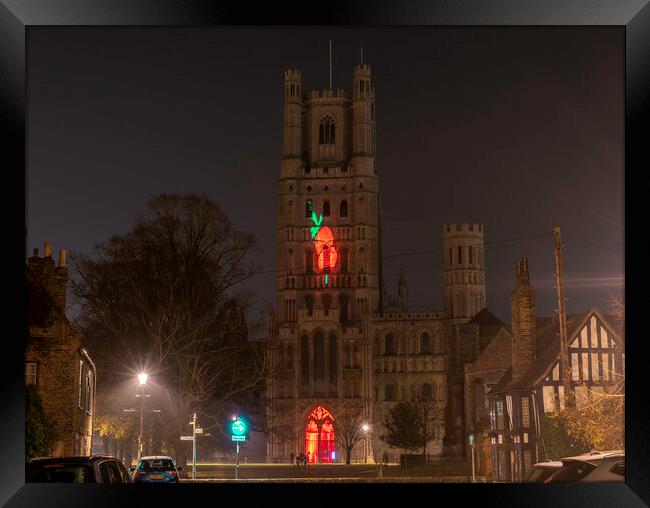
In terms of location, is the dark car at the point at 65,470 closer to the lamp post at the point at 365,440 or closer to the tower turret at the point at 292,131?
the lamp post at the point at 365,440

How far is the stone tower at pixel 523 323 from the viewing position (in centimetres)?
3186

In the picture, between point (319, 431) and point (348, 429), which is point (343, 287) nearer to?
point (319, 431)

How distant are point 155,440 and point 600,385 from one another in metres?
12.6

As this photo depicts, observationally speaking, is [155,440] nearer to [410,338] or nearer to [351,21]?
[351,21]

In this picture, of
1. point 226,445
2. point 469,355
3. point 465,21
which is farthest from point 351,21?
point 469,355

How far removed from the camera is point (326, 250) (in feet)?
296

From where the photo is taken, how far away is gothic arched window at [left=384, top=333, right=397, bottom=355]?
287ft

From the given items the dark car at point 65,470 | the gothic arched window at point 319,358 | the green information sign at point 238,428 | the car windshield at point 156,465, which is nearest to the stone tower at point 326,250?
the gothic arched window at point 319,358

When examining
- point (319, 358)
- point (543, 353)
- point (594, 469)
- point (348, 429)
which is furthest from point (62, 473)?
point (319, 358)

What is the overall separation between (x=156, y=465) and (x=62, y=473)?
827 cm

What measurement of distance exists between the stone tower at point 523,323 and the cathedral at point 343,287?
4573 centimetres

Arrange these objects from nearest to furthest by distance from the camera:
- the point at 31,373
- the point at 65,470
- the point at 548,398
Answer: the point at 65,470, the point at 31,373, the point at 548,398

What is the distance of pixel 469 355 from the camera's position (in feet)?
227

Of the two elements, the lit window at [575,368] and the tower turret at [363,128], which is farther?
the tower turret at [363,128]
